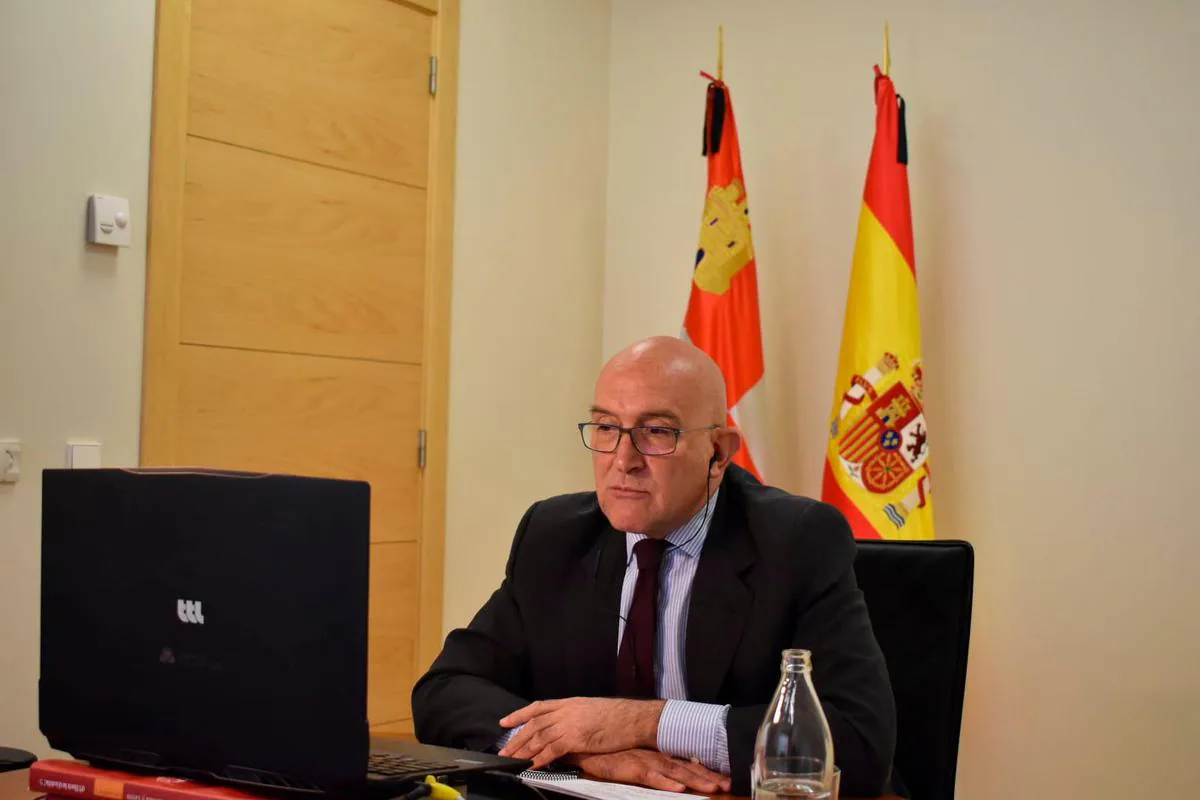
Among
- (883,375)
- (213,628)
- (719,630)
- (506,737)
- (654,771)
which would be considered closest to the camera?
(213,628)

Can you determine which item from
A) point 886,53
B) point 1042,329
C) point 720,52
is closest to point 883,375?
point 1042,329

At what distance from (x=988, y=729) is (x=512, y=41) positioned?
251 centimetres

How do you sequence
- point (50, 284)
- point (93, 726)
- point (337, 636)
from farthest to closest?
1. point (50, 284)
2. point (93, 726)
3. point (337, 636)

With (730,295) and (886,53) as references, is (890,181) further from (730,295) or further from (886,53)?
(730,295)

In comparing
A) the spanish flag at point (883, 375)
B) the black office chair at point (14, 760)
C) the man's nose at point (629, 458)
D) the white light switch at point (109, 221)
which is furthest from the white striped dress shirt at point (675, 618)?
the white light switch at point (109, 221)

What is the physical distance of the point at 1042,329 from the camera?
10.8 feet

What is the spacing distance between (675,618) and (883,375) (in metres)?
1.47

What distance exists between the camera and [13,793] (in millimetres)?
1451

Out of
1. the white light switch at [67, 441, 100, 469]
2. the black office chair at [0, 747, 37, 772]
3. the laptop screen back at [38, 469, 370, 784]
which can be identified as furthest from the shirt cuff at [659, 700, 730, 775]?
the white light switch at [67, 441, 100, 469]

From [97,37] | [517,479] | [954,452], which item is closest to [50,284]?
[97,37]

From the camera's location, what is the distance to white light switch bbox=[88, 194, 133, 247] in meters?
2.89

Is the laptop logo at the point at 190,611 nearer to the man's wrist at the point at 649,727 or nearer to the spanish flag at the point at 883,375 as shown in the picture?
the man's wrist at the point at 649,727

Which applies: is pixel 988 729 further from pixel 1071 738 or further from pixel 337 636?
pixel 337 636

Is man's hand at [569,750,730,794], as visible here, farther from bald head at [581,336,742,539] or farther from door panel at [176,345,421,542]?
door panel at [176,345,421,542]
